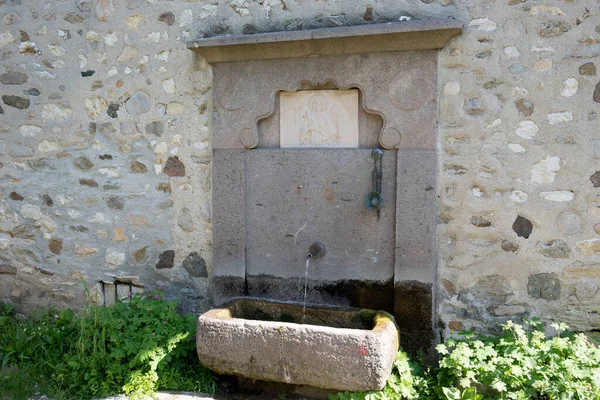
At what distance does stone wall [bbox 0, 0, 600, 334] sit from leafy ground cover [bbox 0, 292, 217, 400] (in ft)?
1.36

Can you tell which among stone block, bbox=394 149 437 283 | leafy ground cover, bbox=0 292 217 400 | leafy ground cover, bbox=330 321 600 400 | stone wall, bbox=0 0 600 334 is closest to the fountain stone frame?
stone block, bbox=394 149 437 283

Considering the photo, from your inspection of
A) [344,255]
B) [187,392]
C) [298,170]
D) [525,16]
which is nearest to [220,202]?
[298,170]

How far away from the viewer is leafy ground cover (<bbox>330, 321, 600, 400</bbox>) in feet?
8.35

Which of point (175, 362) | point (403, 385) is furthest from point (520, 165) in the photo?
point (175, 362)

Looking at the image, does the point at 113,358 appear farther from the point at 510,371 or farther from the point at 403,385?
the point at 510,371

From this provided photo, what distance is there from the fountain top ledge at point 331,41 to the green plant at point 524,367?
1730mm

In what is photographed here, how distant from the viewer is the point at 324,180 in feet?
11.0

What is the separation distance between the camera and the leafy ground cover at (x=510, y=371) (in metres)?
2.54

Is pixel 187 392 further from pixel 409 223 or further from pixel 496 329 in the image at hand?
pixel 496 329

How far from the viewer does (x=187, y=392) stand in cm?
303

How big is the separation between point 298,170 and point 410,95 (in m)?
0.87

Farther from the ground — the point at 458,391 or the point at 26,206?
the point at 26,206

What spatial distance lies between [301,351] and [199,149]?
1641 mm

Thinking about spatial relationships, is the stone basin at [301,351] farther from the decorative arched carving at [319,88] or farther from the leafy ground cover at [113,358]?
the decorative arched carving at [319,88]
